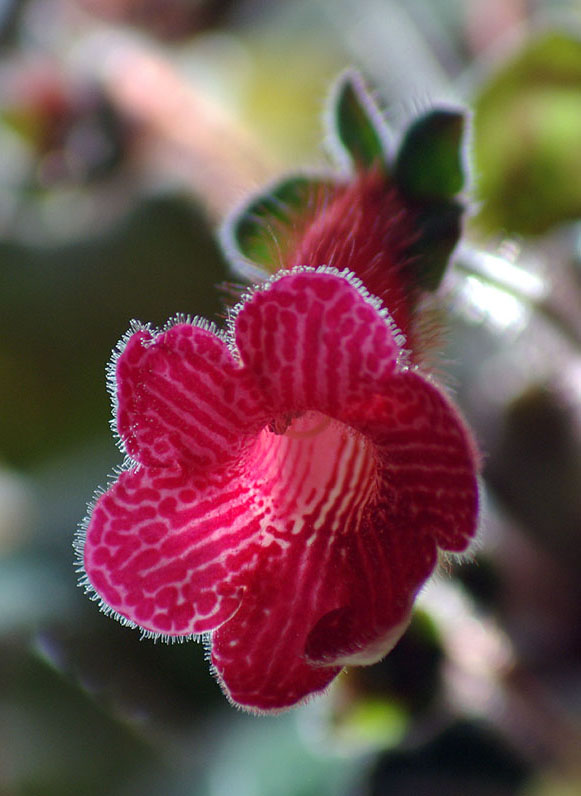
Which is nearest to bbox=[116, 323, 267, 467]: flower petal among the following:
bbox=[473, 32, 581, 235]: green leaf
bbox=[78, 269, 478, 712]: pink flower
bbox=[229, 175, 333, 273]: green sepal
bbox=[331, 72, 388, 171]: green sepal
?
bbox=[78, 269, 478, 712]: pink flower

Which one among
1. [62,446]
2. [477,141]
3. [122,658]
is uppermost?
[477,141]

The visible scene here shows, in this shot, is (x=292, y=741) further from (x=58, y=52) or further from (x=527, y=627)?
(x=58, y=52)

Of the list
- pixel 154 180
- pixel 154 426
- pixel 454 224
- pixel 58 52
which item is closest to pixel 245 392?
pixel 154 426

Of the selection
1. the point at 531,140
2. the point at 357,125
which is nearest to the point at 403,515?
the point at 357,125

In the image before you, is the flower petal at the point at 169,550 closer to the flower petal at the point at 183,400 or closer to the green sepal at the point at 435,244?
the flower petal at the point at 183,400

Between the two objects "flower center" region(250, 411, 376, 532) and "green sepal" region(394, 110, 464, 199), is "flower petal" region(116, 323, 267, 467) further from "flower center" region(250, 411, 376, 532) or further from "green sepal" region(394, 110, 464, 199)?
"green sepal" region(394, 110, 464, 199)

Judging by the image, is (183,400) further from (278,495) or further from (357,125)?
(357,125)

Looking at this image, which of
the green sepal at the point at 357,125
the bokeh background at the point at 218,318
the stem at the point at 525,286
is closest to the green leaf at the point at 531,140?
the bokeh background at the point at 218,318

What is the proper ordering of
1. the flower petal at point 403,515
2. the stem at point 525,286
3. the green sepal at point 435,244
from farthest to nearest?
the stem at point 525,286, the green sepal at point 435,244, the flower petal at point 403,515
